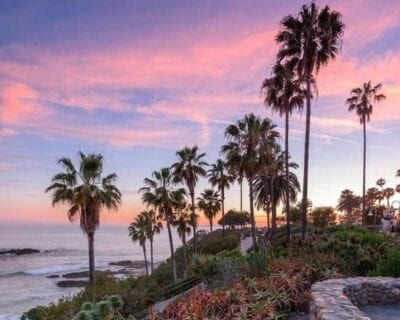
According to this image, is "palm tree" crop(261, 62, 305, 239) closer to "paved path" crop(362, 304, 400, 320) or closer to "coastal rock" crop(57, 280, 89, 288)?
"paved path" crop(362, 304, 400, 320)

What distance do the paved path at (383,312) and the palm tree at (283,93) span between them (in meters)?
19.6

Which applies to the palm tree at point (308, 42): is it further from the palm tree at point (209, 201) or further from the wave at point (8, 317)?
the palm tree at point (209, 201)

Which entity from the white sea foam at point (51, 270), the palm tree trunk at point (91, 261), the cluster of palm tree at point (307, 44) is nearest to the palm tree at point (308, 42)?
the cluster of palm tree at point (307, 44)

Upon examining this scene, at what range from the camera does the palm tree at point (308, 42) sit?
27.8 meters

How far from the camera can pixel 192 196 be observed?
162ft

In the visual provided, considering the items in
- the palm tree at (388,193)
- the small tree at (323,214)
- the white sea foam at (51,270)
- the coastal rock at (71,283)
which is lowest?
the white sea foam at (51,270)

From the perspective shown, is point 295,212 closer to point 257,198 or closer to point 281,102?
point 257,198

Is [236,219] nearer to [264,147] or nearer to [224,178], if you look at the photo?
[224,178]

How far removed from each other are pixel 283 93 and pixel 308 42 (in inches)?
233

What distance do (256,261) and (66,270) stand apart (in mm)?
78225

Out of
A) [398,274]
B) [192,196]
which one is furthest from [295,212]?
[398,274]

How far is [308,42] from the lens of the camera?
92.0 ft

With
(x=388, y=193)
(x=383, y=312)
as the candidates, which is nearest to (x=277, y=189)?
(x=383, y=312)

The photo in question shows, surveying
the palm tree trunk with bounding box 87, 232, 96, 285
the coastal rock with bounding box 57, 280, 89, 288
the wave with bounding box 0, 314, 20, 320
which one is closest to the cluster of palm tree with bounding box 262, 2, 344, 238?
the palm tree trunk with bounding box 87, 232, 96, 285
